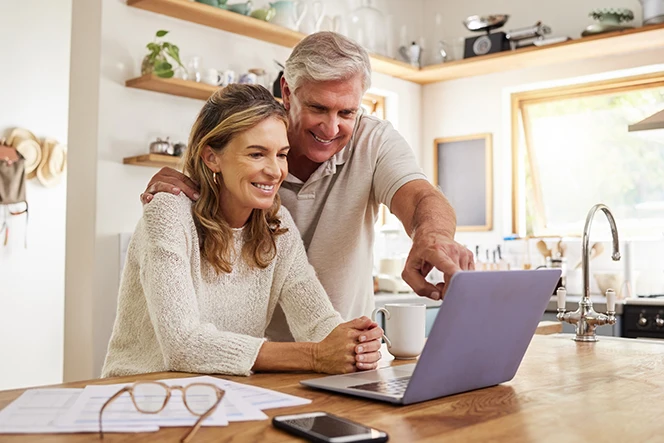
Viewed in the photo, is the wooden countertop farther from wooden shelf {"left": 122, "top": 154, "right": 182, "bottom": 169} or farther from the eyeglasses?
wooden shelf {"left": 122, "top": 154, "right": 182, "bottom": 169}

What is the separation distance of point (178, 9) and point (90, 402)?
2931 millimetres

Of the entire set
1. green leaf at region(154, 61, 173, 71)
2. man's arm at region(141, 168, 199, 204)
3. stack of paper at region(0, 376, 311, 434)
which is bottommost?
stack of paper at region(0, 376, 311, 434)

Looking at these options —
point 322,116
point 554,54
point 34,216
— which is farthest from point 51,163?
point 322,116

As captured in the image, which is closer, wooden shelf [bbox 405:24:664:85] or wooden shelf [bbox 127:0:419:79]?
wooden shelf [bbox 127:0:419:79]

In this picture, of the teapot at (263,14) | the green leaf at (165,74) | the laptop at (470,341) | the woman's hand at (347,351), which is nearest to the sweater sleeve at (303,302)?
the woman's hand at (347,351)

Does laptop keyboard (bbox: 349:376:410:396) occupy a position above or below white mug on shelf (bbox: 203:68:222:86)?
below

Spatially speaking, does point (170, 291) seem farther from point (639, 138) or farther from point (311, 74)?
point (639, 138)

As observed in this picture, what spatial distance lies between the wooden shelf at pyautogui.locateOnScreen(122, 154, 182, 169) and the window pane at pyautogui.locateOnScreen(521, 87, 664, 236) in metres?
2.67

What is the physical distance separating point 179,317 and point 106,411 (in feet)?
1.50

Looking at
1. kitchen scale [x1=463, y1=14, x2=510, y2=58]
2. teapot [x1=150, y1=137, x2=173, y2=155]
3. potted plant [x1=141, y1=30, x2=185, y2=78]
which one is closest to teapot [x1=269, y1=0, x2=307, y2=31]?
potted plant [x1=141, y1=30, x2=185, y2=78]

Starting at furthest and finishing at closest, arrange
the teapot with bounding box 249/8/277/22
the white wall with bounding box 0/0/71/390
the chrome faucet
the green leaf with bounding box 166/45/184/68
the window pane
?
the white wall with bounding box 0/0/71/390
the window pane
the teapot with bounding box 249/8/277/22
the green leaf with bounding box 166/45/184/68
the chrome faucet

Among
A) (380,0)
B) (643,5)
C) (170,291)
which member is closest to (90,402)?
(170,291)

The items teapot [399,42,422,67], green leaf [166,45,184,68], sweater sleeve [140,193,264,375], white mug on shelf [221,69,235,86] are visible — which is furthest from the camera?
teapot [399,42,422,67]

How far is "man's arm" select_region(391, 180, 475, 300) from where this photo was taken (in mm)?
1435
